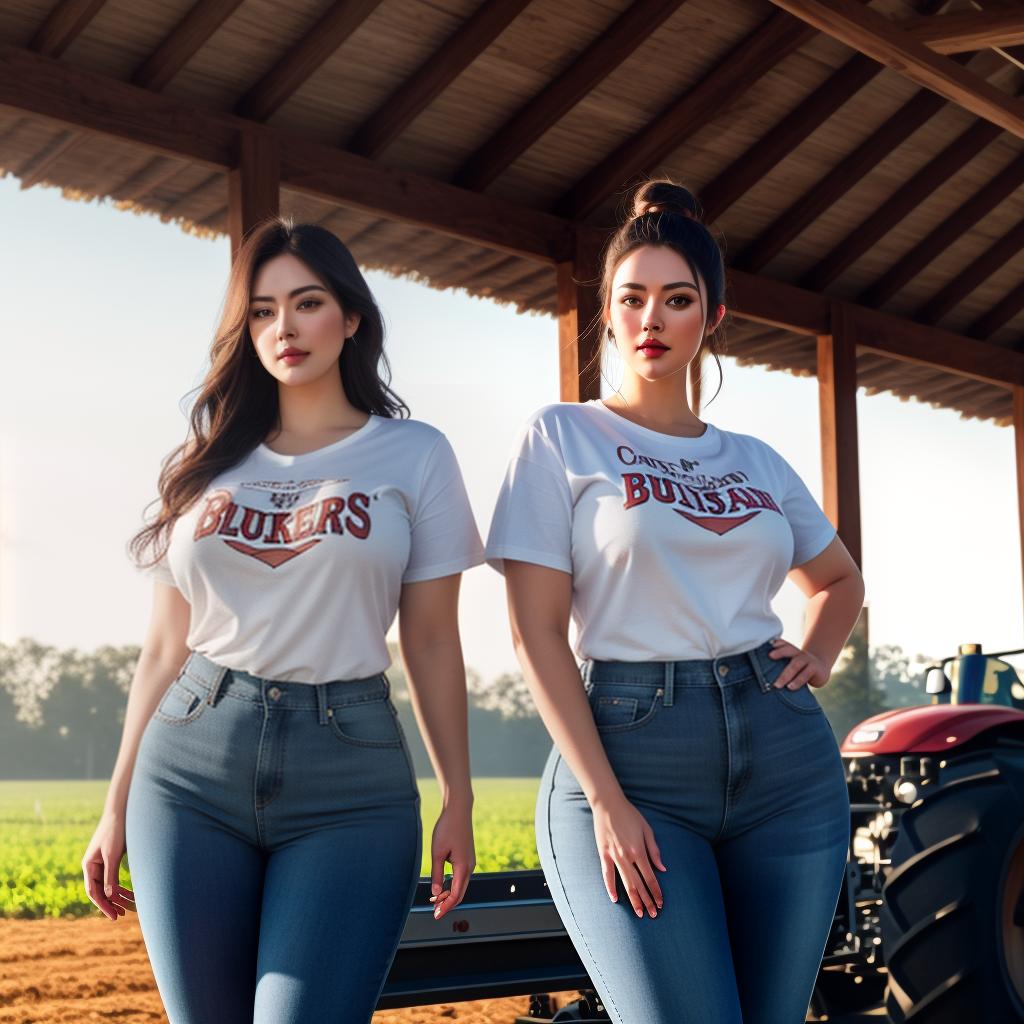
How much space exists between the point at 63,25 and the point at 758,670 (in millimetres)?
3128

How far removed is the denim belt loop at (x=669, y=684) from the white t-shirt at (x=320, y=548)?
1.06ft

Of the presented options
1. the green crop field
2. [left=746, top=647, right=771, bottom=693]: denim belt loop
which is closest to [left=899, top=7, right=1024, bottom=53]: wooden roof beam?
[left=746, top=647, right=771, bottom=693]: denim belt loop

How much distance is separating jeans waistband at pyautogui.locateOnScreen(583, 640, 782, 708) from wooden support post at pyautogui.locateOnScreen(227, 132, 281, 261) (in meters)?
2.95

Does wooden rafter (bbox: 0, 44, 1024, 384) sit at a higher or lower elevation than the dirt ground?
higher

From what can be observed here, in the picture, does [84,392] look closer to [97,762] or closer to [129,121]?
[97,762]

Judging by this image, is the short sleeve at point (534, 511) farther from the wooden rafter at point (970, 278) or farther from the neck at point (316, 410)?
the wooden rafter at point (970, 278)

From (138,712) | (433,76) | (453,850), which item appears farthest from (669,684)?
(433,76)

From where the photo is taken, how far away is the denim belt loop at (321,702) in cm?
201

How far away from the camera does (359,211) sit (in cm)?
539

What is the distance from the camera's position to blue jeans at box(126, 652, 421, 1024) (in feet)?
6.44

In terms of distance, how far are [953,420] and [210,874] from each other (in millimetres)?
7063

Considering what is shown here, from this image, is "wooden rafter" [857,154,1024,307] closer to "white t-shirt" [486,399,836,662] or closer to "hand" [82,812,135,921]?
"white t-shirt" [486,399,836,662]

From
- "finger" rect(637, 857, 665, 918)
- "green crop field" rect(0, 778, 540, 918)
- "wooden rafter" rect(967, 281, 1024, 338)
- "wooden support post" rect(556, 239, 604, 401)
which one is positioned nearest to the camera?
"finger" rect(637, 857, 665, 918)

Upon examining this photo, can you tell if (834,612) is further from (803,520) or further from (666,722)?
(666,722)
